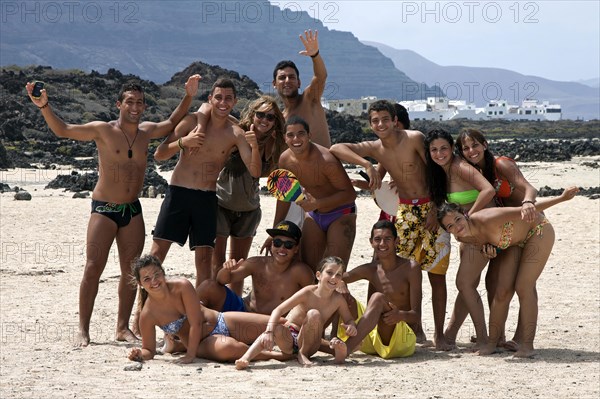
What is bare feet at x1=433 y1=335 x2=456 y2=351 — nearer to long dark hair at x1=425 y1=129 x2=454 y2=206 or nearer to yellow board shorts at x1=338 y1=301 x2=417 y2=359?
yellow board shorts at x1=338 y1=301 x2=417 y2=359

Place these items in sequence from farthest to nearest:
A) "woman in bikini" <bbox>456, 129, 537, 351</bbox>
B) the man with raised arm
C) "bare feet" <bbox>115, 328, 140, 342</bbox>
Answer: the man with raised arm
"bare feet" <bbox>115, 328, 140, 342</bbox>
"woman in bikini" <bbox>456, 129, 537, 351</bbox>

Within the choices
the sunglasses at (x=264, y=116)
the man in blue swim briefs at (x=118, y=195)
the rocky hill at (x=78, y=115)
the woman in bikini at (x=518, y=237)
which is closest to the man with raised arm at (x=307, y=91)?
the sunglasses at (x=264, y=116)

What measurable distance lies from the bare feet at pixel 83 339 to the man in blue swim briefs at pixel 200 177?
913 millimetres

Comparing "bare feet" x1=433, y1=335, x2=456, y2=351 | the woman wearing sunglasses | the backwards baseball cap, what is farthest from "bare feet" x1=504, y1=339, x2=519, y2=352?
the woman wearing sunglasses

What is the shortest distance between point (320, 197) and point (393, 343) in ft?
4.86

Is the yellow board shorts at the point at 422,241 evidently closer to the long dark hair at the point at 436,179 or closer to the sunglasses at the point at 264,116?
the long dark hair at the point at 436,179

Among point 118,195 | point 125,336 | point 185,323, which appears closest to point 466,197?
point 185,323

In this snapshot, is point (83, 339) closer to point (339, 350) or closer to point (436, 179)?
point (339, 350)

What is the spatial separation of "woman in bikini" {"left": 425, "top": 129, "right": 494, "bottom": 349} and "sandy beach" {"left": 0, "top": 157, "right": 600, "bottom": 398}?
44 centimetres

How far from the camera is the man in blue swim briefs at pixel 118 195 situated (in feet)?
27.8

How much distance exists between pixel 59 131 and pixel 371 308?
3079mm

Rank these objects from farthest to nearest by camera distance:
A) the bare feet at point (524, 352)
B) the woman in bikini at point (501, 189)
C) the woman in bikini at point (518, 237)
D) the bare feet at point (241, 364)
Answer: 1. the woman in bikini at point (501, 189)
2. the bare feet at point (524, 352)
3. the woman in bikini at point (518, 237)
4. the bare feet at point (241, 364)


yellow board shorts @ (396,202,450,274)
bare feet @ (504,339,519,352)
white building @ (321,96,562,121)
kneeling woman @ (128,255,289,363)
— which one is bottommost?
bare feet @ (504,339,519,352)

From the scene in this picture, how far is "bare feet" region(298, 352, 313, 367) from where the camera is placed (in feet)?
24.6
